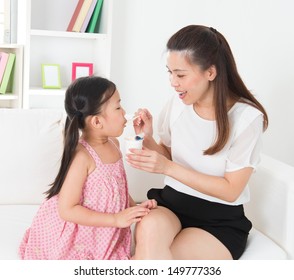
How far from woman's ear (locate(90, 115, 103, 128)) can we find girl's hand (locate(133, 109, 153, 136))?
0.22 metres

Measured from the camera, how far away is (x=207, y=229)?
1.90 metres

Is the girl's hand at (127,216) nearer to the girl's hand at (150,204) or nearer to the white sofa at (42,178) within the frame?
the girl's hand at (150,204)

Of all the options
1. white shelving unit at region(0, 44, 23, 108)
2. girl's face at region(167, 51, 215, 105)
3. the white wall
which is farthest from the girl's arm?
white shelving unit at region(0, 44, 23, 108)

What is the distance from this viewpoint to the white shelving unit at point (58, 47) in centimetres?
375

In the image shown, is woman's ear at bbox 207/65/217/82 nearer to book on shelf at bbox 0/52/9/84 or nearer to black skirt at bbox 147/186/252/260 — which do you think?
black skirt at bbox 147/186/252/260

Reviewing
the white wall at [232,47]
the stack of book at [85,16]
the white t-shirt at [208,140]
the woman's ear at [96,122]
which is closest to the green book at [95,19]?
the stack of book at [85,16]

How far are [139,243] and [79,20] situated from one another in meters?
2.29

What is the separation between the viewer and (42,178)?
2.27m

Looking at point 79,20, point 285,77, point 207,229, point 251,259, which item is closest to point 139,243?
point 207,229

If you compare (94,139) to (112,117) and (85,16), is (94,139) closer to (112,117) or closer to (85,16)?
(112,117)

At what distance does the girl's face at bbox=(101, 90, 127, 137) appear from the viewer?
1861 mm

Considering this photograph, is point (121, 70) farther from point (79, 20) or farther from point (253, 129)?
point (253, 129)

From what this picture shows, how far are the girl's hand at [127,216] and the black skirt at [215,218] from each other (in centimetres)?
23

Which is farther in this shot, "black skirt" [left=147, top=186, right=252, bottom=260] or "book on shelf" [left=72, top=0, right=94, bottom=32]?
"book on shelf" [left=72, top=0, right=94, bottom=32]
